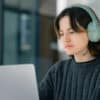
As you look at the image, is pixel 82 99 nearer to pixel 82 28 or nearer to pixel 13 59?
pixel 82 28

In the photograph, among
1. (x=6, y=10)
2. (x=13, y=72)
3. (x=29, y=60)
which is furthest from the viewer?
(x=29, y=60)

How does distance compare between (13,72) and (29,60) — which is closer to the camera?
(13,72)

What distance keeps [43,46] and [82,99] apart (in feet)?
10.5

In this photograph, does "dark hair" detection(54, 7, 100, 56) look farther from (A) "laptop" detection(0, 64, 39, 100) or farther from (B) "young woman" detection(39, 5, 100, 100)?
(A) "laptop" detection(0, 64, 39, 100)

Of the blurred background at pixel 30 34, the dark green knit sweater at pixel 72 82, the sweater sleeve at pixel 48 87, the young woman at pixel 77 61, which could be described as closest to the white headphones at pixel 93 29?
the young woman at pixel 77 61

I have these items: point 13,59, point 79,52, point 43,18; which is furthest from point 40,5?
point 79,52

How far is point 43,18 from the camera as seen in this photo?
4531mm

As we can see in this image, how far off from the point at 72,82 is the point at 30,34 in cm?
309

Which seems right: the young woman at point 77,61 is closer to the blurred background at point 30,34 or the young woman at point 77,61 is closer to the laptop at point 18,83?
the laptop at point 18,83

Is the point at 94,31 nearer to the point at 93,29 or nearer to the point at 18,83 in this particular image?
the point at 93,29

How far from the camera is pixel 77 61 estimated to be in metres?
1.50

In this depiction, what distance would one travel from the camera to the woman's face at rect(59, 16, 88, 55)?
4.67ft

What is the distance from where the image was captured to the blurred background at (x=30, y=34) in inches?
172

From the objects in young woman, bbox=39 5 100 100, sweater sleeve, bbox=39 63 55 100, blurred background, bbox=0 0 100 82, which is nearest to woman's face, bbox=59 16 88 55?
young woman, bbox=39 5 100 100
